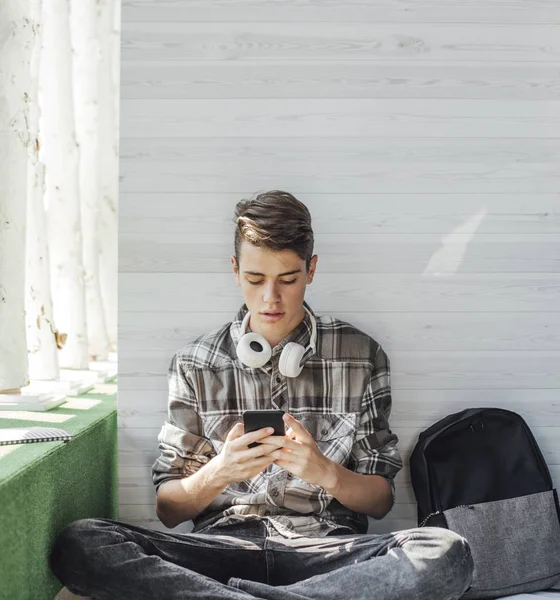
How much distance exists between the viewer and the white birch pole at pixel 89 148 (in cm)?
430

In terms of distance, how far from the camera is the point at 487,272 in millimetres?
2654

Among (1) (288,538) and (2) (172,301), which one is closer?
(1) (288,538)

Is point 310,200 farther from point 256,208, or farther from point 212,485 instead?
point 212,485

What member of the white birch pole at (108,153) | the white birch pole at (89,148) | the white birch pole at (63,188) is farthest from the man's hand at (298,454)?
the white birch pole at (108,153)

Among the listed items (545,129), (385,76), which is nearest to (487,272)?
(545,129)

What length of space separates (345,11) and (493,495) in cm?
162

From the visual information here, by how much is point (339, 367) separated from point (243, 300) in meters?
0.40

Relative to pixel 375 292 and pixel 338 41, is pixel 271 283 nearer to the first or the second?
pixel 375 292

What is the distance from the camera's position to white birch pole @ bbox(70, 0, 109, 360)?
4297mm

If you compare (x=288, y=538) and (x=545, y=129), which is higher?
(x=545, y=129)

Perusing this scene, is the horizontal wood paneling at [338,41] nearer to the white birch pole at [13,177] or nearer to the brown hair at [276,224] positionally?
the white birch pole at [13,177]

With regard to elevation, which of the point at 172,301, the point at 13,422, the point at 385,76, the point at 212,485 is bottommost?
the point at 212,485

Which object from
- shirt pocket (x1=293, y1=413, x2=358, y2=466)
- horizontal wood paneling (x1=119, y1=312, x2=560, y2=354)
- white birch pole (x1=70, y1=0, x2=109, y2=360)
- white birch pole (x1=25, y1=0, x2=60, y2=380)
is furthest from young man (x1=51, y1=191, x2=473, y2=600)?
white birch pole (x1=70, y1=0, x2=109, y2=360)

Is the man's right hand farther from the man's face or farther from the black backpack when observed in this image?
the black backpack
